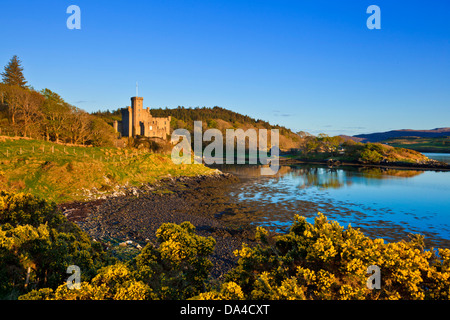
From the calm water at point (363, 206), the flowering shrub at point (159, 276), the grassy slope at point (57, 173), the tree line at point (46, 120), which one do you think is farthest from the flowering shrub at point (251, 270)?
the tree line at point (46, 120)

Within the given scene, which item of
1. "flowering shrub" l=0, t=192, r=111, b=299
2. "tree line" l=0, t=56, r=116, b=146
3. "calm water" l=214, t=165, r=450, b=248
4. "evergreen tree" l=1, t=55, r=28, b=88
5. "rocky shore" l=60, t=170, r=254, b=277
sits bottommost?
"calm water" l=214, t=165, r=450, b=248

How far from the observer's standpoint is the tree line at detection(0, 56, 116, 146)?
182ft

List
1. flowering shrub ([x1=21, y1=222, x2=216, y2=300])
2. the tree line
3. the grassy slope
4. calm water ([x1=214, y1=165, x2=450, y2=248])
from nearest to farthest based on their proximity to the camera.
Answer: flowering shrub ([x1=21, y1=222, x2=216, y2=300])
calm water ([x1=214, y1=165, x2=450, y2=248])
the grassy slope
the tree line

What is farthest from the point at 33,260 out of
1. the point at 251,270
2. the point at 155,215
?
the point at 155,215

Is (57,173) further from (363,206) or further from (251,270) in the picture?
(363,206)

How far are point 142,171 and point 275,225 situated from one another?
33.3m

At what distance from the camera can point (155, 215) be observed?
27.7 meters

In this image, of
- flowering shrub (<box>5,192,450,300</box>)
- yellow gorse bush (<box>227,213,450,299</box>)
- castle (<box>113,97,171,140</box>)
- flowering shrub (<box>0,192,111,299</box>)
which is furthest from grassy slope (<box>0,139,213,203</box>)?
castle (<box>113,97,171,140</box>)

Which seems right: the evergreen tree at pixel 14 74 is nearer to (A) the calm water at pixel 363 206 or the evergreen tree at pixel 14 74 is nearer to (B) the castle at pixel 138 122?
(B) the castle at pixel 138 122

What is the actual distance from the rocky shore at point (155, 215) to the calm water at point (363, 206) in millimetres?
3612

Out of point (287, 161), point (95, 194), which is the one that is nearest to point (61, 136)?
point (95, 194)

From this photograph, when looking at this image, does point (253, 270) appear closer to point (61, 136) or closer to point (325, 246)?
point (325, 246)

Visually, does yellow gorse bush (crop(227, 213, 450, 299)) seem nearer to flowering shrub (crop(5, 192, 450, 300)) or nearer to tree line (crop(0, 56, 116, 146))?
flowering shrub (crop(5, 192, 450, 300))

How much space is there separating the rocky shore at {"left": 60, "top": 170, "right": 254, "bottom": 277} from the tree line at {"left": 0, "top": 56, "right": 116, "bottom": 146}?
110 ft
